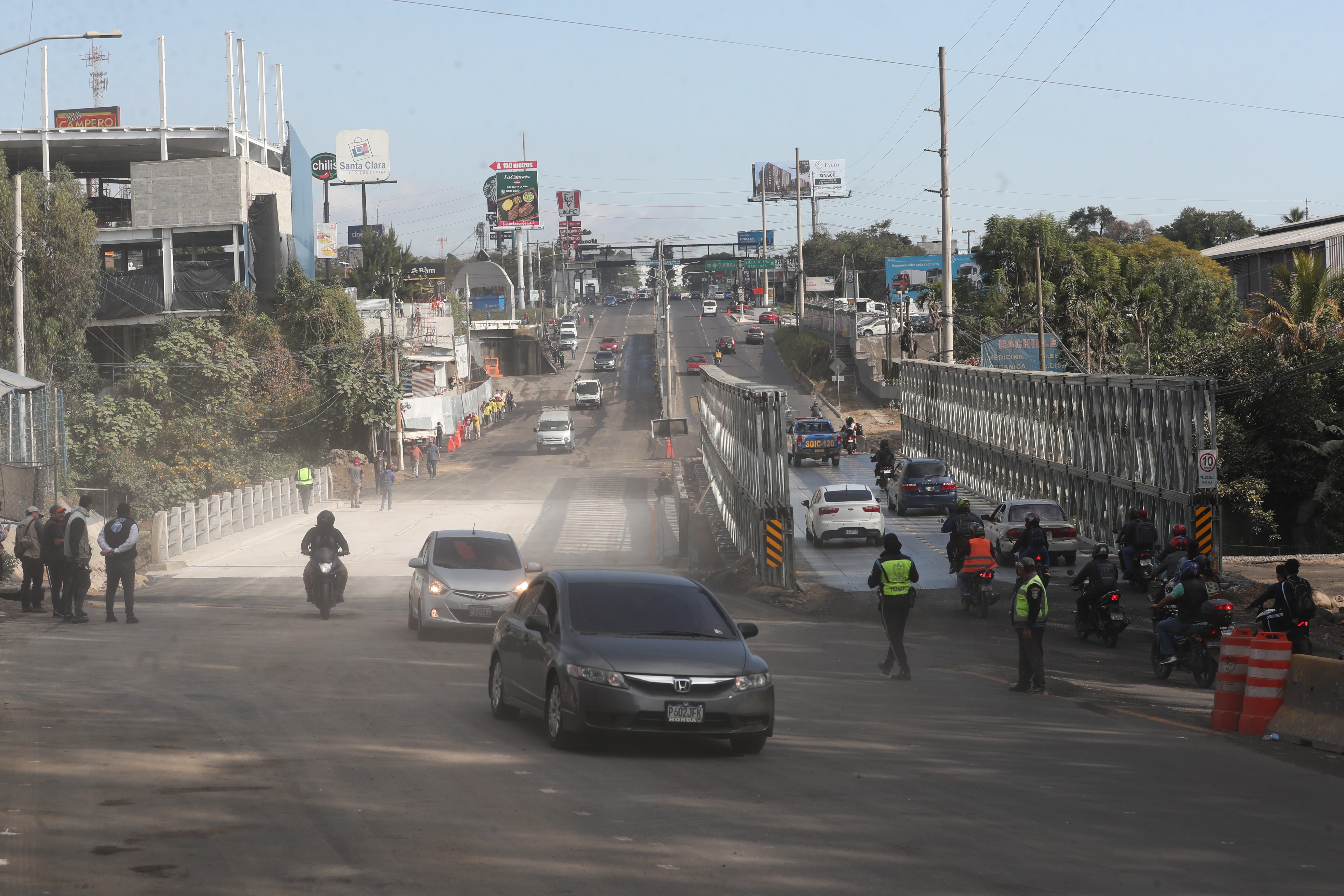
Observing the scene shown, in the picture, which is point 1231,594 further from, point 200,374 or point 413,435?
point 413,435

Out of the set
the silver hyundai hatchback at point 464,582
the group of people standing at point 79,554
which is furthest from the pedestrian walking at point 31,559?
the silver hyundai hatchback at point 464,582

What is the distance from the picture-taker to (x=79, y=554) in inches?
735

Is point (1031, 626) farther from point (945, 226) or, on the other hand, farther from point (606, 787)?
point (945, 226)

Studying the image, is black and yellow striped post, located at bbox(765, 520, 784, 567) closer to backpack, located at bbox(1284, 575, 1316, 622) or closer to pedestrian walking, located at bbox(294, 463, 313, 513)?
backpack, located at bbox(1284, 575, 1316, 622)

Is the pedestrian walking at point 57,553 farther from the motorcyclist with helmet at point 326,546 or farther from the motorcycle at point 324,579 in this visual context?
the motorcycle at point 324,579

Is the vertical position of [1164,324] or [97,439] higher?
[1164,324]

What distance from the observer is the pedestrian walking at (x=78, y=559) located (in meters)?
18.5

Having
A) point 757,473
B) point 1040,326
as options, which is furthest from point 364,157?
point 757,473

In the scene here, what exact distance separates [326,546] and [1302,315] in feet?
113

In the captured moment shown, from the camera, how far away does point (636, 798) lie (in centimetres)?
Result: 810

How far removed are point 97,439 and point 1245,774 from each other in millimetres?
51626

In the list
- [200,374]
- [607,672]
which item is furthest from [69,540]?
[200,374]

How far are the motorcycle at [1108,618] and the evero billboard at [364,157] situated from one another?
356ft

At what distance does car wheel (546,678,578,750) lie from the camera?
31.6ft
